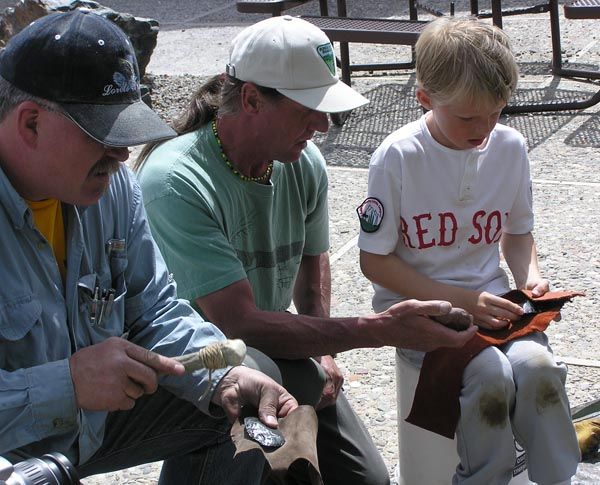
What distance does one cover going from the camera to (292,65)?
286 cm

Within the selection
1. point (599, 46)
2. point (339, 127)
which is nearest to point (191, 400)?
point (339, 127)

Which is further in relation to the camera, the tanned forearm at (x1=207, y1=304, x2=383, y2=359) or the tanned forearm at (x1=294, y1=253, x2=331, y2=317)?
the tanned forearm at (x1=294, y1=253, x2=331, y2=317)

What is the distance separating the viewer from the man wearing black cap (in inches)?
88.1

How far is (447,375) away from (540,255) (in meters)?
2.25

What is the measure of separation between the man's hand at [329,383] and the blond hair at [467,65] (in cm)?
84

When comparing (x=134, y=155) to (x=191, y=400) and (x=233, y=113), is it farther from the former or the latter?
(x=191, y=400)

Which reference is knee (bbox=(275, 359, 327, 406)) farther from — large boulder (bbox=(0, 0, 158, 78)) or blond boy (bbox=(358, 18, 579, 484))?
large boulder (bbox=(0, 0, 158, 78))

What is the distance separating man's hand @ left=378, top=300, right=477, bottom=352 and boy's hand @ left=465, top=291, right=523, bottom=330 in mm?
109

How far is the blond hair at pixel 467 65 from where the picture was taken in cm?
279

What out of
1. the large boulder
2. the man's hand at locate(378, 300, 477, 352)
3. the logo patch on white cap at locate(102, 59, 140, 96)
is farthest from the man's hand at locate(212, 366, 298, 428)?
the large boulder

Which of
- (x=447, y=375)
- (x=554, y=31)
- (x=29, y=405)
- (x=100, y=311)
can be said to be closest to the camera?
(x=29, y=405)

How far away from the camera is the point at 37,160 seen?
227 cm

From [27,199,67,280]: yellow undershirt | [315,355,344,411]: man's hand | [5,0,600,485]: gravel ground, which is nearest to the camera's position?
[27,199,67,280]: yellow undershirt

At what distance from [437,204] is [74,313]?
43.1 inches
